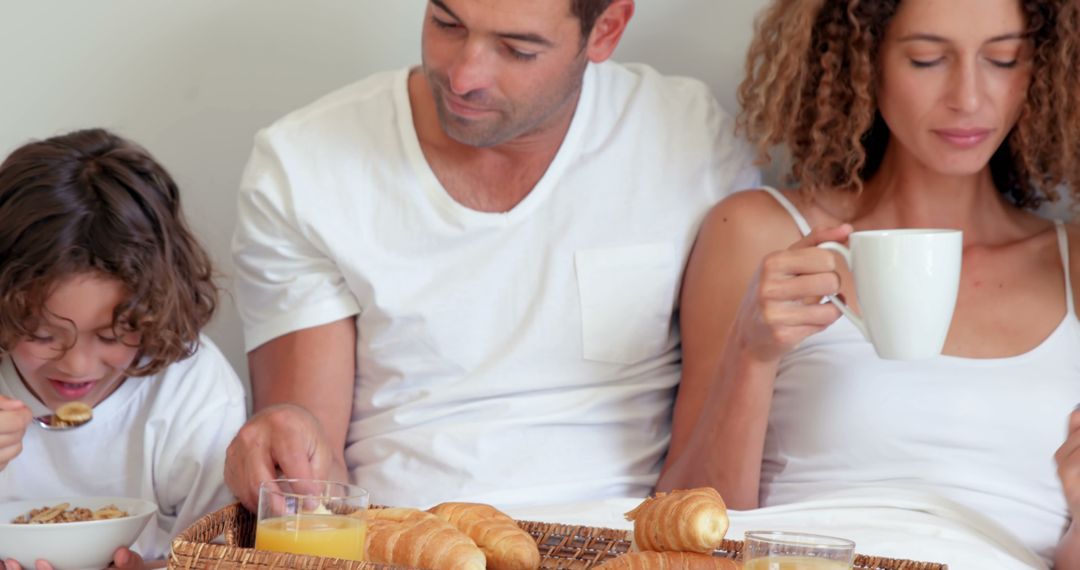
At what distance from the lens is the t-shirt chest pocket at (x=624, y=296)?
180 centimetres

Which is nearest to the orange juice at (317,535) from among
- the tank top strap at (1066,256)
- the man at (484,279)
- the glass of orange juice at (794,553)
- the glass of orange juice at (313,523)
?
the glass of orange juice at (313,523)

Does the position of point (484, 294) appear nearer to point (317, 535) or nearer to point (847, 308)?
point (847, 308)

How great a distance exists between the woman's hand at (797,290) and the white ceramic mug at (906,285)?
0.11 feet

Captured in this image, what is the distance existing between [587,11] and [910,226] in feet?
1.80

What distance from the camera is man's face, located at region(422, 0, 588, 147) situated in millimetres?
1674

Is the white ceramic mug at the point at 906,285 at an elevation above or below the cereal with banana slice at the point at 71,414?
above

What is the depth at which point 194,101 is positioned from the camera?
217cm

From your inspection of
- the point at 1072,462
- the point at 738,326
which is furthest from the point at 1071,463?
the point at 738,326

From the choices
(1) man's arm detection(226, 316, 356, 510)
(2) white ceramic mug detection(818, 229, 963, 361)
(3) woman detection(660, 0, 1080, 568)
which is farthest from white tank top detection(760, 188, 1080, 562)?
(1) man's arm detection(226, 316, 356, 510)

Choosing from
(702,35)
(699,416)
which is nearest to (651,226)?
(699,416)

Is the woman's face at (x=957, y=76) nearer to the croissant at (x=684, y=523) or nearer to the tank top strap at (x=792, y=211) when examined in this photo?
the tank top strap at (x=792, y=211)

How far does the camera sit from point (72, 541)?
1.48 metres

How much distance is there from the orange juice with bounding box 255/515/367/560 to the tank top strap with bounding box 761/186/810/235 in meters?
0.91

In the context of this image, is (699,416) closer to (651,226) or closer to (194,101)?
(651,226)
